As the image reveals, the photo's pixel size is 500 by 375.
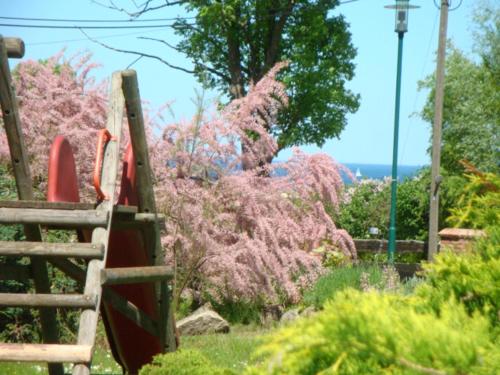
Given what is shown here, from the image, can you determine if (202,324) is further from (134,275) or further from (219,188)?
(134,275)

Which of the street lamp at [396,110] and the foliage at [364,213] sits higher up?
the street lamp at [396,110]

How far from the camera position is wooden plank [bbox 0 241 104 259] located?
5.24 meters

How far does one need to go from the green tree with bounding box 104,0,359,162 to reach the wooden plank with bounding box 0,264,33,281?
23.8 metres

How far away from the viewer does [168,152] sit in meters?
13.4

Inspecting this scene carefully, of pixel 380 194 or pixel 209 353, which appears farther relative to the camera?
pixel 380 194

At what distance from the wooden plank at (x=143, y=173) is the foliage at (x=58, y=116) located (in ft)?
20.9

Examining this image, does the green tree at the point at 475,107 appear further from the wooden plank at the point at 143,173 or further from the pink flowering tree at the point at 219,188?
the wooden plank at the point at 143,173

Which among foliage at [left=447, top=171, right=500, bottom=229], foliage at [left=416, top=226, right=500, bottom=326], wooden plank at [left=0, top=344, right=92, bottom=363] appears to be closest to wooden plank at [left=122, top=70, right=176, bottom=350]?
wooden plank at [left=0, top=344, right=92, bottom=363]

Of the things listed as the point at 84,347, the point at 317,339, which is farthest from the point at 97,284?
the point at 317,339

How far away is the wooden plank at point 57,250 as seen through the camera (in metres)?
5.24

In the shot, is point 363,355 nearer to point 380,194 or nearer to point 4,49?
point 4,49

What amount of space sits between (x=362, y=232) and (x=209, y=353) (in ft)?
53.4

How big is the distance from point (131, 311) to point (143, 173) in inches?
43.4

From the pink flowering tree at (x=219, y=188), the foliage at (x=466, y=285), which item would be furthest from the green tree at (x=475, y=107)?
the foliage at (x=466, y=285)
